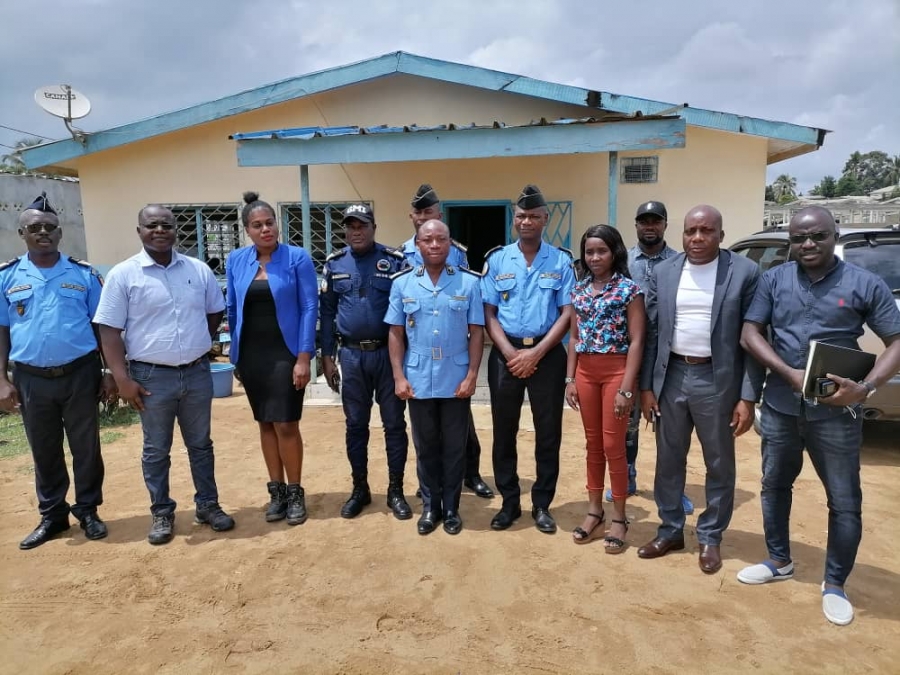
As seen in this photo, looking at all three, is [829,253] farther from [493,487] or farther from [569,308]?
[493,487]

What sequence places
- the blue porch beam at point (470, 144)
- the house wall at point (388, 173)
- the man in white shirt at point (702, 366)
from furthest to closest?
1. the house wall at point (388, 173)
2. the blue porch beam at point (470, 144)
3. the man in white shirt at point (702, 366)

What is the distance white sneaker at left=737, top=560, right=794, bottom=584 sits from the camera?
9.19 ft

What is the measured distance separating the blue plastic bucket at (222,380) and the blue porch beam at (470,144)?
8.46 ft

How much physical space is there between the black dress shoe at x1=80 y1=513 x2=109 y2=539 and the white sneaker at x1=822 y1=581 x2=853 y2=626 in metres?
3.80

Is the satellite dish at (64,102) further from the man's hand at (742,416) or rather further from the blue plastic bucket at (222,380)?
the man's hand at (742,416)

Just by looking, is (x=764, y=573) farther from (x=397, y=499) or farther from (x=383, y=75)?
(x=383, y=75)

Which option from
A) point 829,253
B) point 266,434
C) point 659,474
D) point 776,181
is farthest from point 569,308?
point 776,181

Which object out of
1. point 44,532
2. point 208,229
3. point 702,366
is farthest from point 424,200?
point 208,229

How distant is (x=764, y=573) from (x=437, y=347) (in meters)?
1.98

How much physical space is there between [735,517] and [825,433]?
124cm

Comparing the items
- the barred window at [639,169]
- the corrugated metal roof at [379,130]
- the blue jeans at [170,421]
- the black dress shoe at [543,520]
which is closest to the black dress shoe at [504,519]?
the black dress shoe at [543,520]

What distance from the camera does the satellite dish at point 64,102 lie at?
7.33 m

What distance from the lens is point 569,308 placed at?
3176mm

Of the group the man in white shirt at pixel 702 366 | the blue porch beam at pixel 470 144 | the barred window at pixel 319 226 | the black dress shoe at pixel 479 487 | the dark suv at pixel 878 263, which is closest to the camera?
the man in white shirt at pixel 702 366
